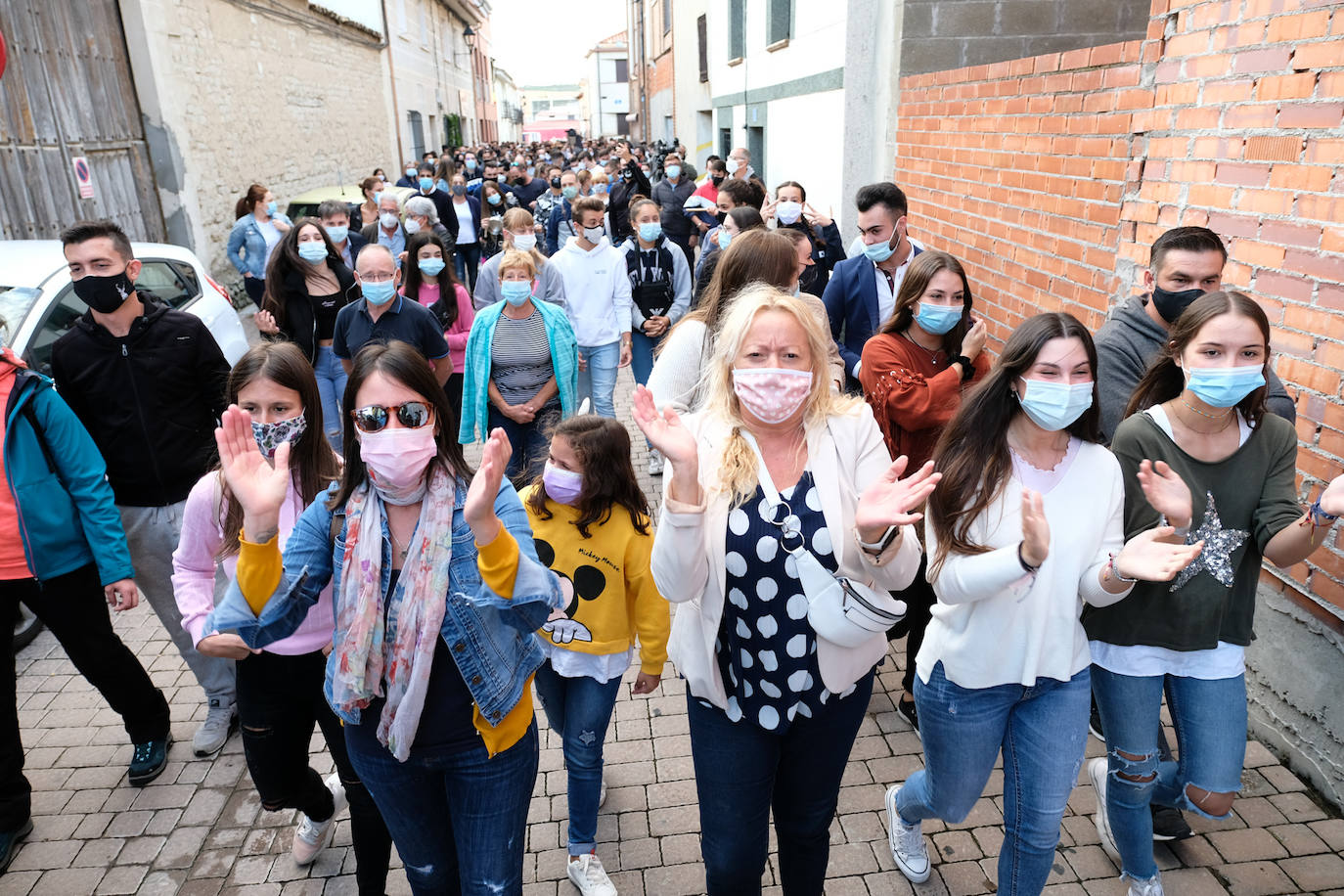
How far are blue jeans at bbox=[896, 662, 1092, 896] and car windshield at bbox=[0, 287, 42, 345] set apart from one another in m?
4.90

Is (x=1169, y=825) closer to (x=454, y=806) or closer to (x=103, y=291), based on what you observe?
(x=454, y=806)

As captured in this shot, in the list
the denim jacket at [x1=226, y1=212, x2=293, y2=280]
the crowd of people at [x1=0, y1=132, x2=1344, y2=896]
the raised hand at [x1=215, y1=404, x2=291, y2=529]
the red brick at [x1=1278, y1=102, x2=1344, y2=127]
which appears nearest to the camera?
the raised hand at [x1=215, y1=404, x2=291, y2=529]

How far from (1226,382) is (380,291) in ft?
14.7

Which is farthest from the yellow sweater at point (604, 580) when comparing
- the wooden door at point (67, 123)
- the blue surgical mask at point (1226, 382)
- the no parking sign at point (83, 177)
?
the no parking sign at point (83, 177)

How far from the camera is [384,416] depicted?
2.33 meters

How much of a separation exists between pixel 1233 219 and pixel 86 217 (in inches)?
482

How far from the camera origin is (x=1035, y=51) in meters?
8.12

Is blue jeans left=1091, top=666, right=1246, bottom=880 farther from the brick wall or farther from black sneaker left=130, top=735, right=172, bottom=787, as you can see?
black sneaker left=130, top=735, right=172, bottom=787

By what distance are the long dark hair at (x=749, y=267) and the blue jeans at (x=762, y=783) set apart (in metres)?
1.76

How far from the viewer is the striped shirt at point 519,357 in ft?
17.5

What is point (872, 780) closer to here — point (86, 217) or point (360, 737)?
point (360, 737)

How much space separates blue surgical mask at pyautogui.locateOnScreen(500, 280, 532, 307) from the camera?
207 inches

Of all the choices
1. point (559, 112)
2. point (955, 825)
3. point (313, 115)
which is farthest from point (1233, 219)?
point (559, 112)

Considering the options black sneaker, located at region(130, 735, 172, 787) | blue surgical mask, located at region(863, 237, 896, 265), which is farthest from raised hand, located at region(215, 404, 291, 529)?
blue surgical mask, located at region(863, 237, 896, 265)
